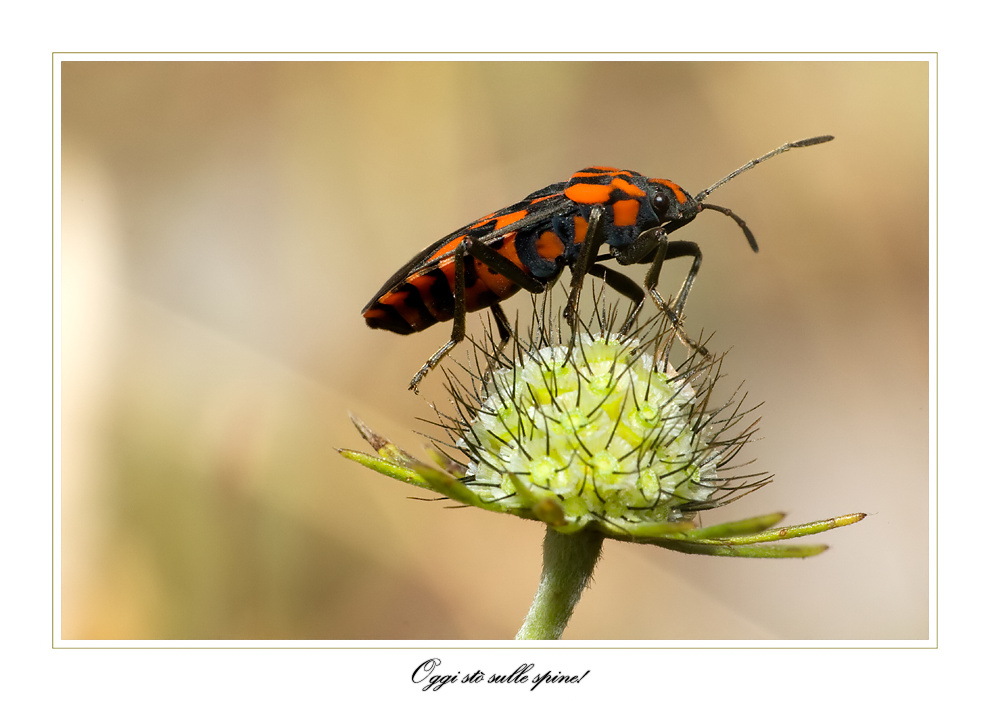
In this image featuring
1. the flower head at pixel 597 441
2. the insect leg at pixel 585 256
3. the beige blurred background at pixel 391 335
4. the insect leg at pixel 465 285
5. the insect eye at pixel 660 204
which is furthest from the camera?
the beige blurred background at pixel 391 335

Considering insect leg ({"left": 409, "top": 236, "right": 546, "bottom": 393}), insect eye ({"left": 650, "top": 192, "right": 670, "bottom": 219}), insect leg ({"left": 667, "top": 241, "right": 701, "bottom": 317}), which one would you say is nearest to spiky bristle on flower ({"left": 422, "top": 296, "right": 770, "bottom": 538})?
insect leg ({"left": 409, "top": 236, "right": 546, "bottom": 393})

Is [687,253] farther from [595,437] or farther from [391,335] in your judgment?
[391,335]

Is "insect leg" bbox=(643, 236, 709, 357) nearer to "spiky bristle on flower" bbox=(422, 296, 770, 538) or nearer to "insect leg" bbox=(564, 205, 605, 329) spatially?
"spiky bristle on flower" bbox=(422, 296, 770, 538)

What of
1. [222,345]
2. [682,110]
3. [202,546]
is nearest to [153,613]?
[202,546]

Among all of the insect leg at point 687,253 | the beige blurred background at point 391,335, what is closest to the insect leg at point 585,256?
the insect leg at point 687,253

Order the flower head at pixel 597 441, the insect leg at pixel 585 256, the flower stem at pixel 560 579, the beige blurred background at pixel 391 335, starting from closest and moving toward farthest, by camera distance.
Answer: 1. the flower head at pixel 597 441
2. the flower stem at pixel 560 579
3. the insect leg at pixel 585 256
4. the beige blurred background at pixel 391 335

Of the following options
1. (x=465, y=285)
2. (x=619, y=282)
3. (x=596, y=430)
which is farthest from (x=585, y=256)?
(x=596, y=430)

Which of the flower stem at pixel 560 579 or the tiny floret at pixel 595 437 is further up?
the tiny floret at pixel 595 437

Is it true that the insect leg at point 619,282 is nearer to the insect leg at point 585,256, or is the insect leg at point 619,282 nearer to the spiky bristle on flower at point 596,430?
the insect leg at point 585,256
